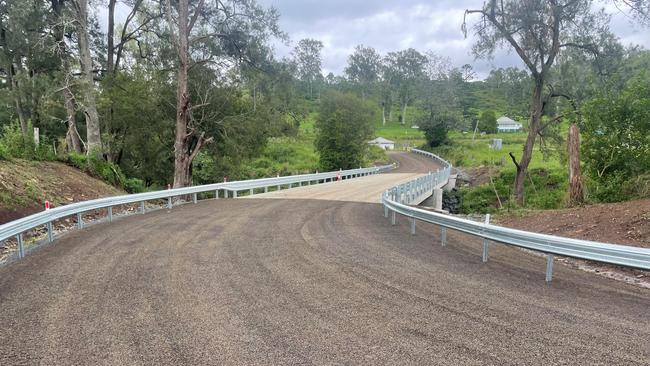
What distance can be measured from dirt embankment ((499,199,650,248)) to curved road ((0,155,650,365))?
1.75 metres

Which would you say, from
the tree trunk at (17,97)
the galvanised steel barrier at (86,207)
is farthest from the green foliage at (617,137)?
A: the tree trunk at (17,97)

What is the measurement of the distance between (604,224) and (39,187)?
15217mm

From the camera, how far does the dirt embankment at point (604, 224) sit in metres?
8.33

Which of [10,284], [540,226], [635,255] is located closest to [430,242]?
[540,226]

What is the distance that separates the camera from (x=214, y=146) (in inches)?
1169

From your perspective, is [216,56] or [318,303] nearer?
[318,303]

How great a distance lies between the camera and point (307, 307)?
5191 mm

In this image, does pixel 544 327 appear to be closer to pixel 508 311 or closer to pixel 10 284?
pixel 508 311

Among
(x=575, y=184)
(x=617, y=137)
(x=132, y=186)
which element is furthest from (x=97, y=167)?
(x=617, y=137)

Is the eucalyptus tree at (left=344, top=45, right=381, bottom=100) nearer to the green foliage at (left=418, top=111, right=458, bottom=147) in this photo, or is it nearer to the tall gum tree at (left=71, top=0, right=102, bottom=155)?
the green foliage at (left=418, top=111, right=458, bottom=147)

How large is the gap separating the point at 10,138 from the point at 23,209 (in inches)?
203

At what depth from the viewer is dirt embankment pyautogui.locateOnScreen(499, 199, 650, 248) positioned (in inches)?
328

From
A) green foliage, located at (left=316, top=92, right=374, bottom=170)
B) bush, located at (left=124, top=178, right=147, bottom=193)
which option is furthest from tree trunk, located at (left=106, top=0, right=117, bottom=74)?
green foliage, located at (left=316, top=92, right=374, bottom=170)

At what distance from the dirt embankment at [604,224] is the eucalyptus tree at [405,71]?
130527mm
